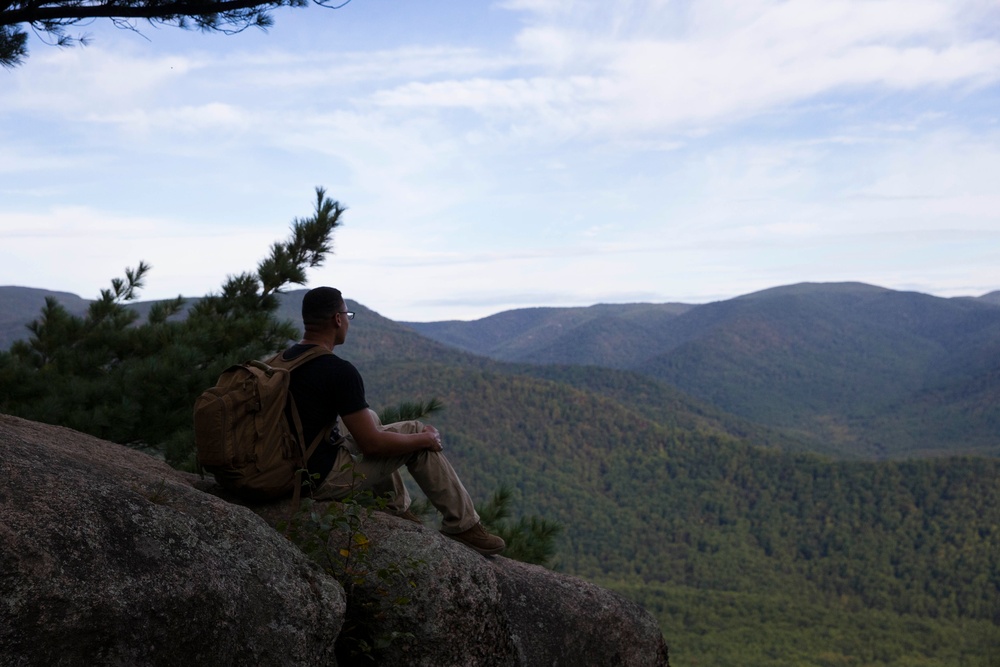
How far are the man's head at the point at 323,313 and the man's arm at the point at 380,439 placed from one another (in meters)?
0.47

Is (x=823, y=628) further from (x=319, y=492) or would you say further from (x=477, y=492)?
(x=319, y=492)

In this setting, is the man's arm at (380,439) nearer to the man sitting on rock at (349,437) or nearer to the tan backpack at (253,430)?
the man sitting on rock at (349,437)

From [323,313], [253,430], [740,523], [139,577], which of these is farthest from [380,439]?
[740,523]

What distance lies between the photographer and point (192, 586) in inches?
131

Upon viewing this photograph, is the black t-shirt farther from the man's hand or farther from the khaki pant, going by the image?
the man's hand

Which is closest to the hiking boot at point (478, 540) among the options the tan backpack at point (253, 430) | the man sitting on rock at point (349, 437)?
the man sitting on rock at point (349, 437)

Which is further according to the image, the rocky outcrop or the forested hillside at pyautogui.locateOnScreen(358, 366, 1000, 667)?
the forested hillside at pyautogui.locateOnScreen(358, 366, 1000, 667)

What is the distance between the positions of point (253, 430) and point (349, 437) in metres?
0.61

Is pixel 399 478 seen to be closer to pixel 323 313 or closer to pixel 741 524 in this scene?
pixel 323 313

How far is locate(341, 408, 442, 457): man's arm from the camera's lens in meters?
4.30

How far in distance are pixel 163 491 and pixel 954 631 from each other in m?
77.2

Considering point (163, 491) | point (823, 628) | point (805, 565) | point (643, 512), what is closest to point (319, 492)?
point (163, 491)

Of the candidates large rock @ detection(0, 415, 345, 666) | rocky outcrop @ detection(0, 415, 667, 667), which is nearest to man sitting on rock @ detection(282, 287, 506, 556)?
rocky outcrop @ detection(0, 415, 667, 667)

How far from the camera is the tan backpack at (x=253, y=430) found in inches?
163
